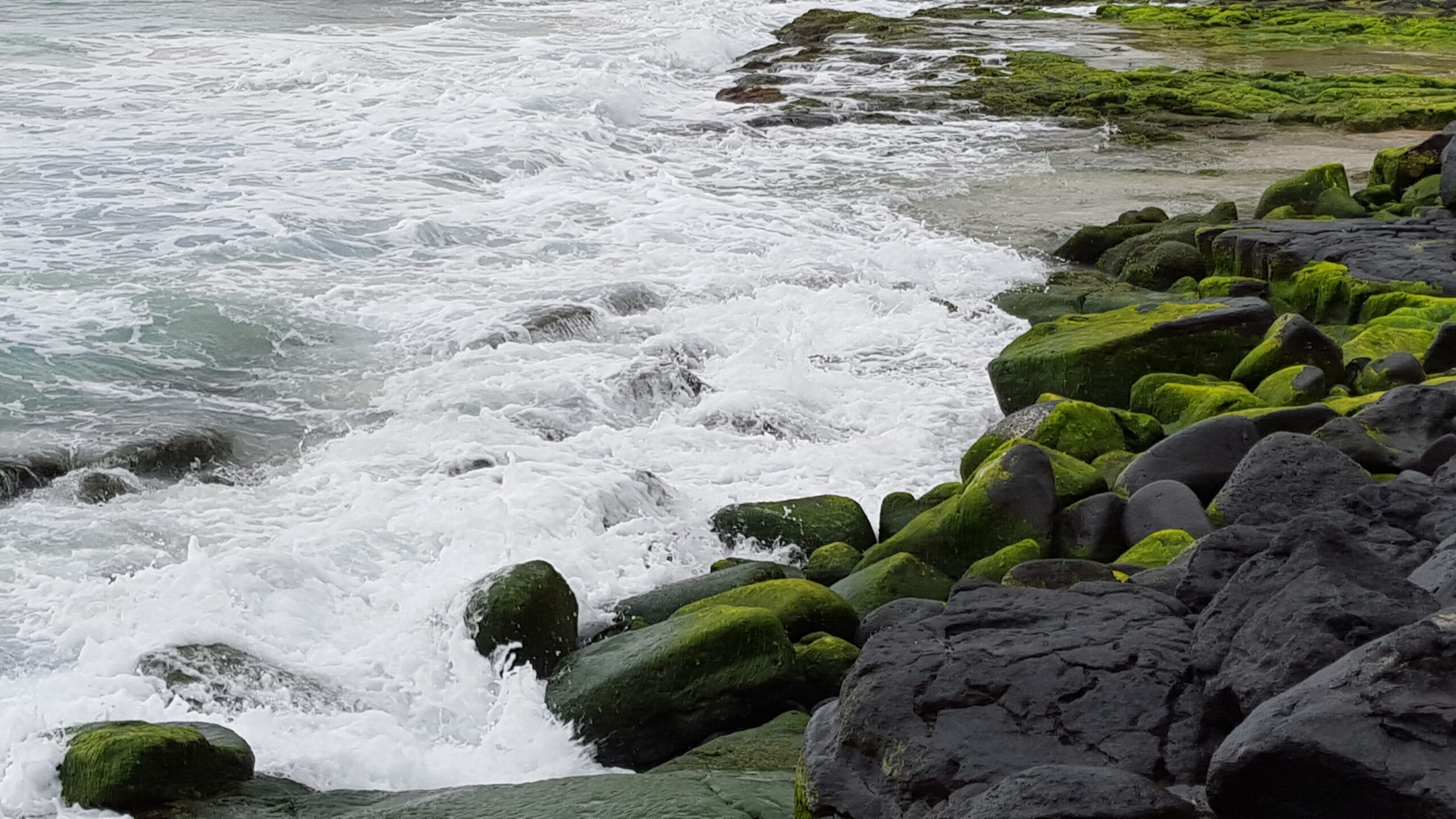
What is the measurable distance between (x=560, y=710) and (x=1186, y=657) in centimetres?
240

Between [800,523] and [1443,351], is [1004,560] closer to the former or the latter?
[800,523]

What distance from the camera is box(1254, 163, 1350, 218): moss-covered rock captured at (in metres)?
11.5

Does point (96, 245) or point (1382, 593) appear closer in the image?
point (1382, 593)

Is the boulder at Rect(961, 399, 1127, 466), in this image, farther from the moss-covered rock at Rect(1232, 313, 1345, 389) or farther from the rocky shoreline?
the moss-covered rock at Rect(1232, 313, 1345, 389)

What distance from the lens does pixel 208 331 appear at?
32.0 feet

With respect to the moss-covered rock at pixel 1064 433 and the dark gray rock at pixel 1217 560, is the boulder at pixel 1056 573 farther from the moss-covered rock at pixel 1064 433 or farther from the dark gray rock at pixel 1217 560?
the moss-covered rock at pixel 1064 433

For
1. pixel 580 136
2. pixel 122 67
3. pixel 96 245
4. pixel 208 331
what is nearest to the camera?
pixel 208 331

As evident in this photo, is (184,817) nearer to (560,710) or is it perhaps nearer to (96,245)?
(560,710)

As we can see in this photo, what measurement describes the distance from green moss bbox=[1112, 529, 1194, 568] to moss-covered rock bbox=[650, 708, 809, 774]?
152 centimetres

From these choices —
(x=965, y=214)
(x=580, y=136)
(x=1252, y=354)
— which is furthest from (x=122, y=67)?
(x=1252, y=354)

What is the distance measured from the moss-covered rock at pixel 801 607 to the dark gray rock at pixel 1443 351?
158 inches

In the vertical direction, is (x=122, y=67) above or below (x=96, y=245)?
above

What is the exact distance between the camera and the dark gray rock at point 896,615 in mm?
3988

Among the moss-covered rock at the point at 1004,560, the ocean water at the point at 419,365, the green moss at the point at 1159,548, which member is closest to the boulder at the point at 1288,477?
the green moss at the point at 1159,548
